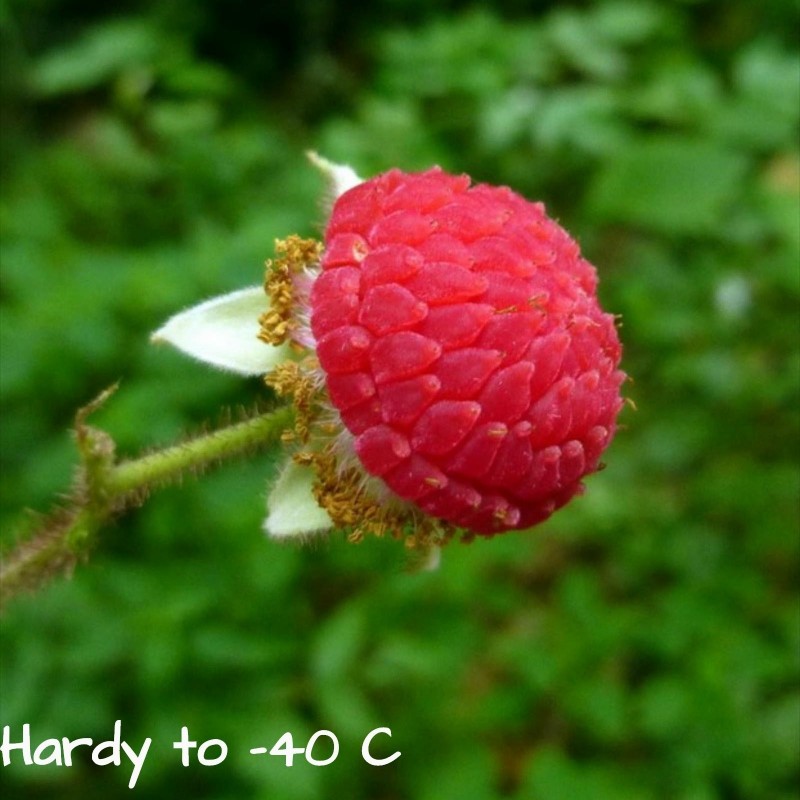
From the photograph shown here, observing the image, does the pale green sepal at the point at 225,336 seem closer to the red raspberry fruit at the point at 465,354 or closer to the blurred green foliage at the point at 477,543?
the red raspberry fruit at the point at 465,354

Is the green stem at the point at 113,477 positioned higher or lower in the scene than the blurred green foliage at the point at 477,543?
lower

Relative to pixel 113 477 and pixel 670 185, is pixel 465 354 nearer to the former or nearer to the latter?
pixel 113 477

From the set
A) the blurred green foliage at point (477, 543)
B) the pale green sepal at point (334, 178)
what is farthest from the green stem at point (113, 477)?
the blurred green foliage at point (477, 543)

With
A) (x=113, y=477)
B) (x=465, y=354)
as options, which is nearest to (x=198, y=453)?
(x=113, y=477)

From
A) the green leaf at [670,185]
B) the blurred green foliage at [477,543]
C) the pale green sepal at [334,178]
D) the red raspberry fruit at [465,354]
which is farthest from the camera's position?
the green leaf at [670,185]

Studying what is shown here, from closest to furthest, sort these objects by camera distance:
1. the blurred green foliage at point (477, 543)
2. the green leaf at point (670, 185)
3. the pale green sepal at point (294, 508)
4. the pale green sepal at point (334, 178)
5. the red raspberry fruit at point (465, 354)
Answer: the red raspberry fruit at point (465, 354) < the pale green sepal at point (294, 508) < the pale green sepal at point (334, 178) < the blurred green foliage at point (477, 543) < the green leaf at point (670, 185)

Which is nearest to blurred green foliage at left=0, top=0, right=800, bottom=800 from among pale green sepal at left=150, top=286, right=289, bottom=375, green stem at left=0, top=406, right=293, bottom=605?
green stem at left=0, top=406, right=293, bottom=605

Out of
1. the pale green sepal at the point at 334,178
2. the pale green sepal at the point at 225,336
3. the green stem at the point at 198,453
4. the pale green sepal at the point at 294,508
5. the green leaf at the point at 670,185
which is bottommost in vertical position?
the pale green sepal at the point at 294,508

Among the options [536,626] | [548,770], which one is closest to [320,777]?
[548,770]

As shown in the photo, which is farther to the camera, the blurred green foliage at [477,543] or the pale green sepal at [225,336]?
the blurred green foliage at [477,543]
